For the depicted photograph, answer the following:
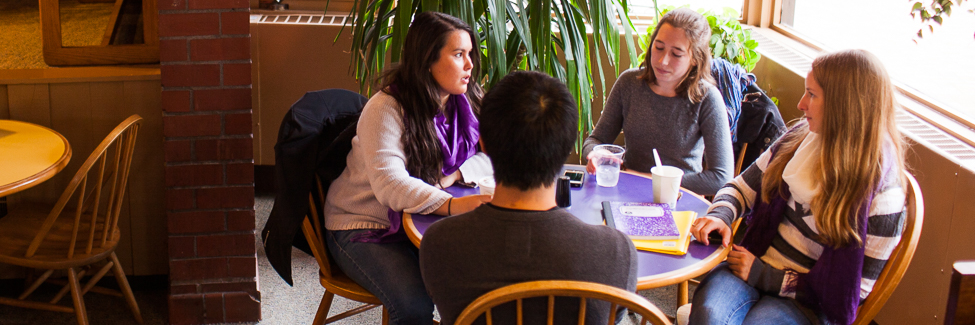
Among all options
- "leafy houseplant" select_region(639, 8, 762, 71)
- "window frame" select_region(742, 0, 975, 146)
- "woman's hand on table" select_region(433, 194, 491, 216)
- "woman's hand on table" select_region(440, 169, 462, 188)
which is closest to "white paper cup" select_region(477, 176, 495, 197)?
"woman's hand on table" select_region(433, 194, 491, 216)

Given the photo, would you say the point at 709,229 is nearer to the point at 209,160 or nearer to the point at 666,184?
the point at 666,184

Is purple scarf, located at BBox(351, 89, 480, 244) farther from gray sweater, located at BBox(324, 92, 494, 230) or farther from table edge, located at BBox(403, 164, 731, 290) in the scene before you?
table edge, located at BBox(403, 164, 731, 290)

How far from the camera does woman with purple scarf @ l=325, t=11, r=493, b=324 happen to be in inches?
69.0

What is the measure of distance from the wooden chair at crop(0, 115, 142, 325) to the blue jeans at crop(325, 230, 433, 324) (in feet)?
2.43

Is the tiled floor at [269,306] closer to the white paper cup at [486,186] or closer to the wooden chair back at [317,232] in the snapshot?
the wooden chair back at [317,232]

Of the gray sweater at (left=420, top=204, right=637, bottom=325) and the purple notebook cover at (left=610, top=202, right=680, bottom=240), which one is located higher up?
the gray sweater at (left=420, top=204, right=637, bottom=325)

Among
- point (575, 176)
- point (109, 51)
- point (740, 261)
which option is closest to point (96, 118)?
point (109, 51)

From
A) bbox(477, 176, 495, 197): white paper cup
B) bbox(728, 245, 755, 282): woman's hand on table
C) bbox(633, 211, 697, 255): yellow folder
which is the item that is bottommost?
bbox(728, 245, 755, 282): woman's hand on table

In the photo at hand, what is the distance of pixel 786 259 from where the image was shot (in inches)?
65.2

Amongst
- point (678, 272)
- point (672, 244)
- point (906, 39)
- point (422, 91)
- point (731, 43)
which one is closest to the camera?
point (678, 272)

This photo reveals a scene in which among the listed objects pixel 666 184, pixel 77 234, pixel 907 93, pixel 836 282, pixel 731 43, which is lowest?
pixel 77 234

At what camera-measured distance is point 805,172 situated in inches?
62.9

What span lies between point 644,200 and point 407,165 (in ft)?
1.99

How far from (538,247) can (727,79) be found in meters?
1.53
